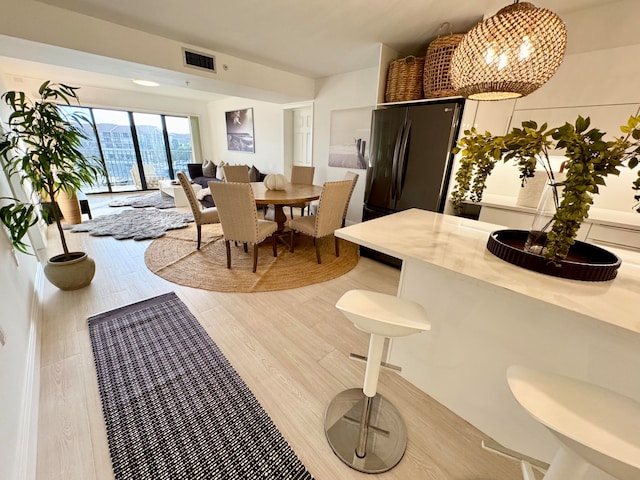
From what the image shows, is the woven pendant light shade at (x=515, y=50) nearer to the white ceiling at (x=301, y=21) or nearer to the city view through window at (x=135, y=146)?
the white ceiling at (x=301, y=21)

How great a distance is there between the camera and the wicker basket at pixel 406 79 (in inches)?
105

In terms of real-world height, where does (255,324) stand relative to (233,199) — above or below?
below

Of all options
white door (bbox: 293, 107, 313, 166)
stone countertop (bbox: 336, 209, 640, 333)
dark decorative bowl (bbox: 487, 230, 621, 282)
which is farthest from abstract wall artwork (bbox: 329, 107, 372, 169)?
dark decorative bowl (bbox: 487, 230, 621, 282)

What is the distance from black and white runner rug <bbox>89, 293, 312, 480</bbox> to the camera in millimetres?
1116

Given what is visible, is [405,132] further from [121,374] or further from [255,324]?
[121,374]

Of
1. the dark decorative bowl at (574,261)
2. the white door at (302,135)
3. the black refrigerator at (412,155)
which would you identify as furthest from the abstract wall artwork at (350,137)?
the dark decorative bowl at (574,261)

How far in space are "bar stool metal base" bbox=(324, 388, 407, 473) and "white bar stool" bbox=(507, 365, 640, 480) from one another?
0.66 meters

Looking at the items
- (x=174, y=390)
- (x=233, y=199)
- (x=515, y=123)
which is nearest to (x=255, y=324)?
(x=174, y=390)

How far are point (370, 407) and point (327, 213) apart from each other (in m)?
2.02

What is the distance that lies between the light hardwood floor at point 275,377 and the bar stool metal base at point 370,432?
0.04 meters

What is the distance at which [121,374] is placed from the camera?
1531mm

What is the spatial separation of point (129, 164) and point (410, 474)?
27.8 ft

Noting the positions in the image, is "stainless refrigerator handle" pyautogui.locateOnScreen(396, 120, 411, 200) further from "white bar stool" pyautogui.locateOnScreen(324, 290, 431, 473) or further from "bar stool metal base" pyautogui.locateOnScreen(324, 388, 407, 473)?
"bar stool metal base" pyautogui.locateOnScreen(324, 388, 407, 473)

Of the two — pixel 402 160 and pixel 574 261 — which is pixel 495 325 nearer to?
pixel 574 261
